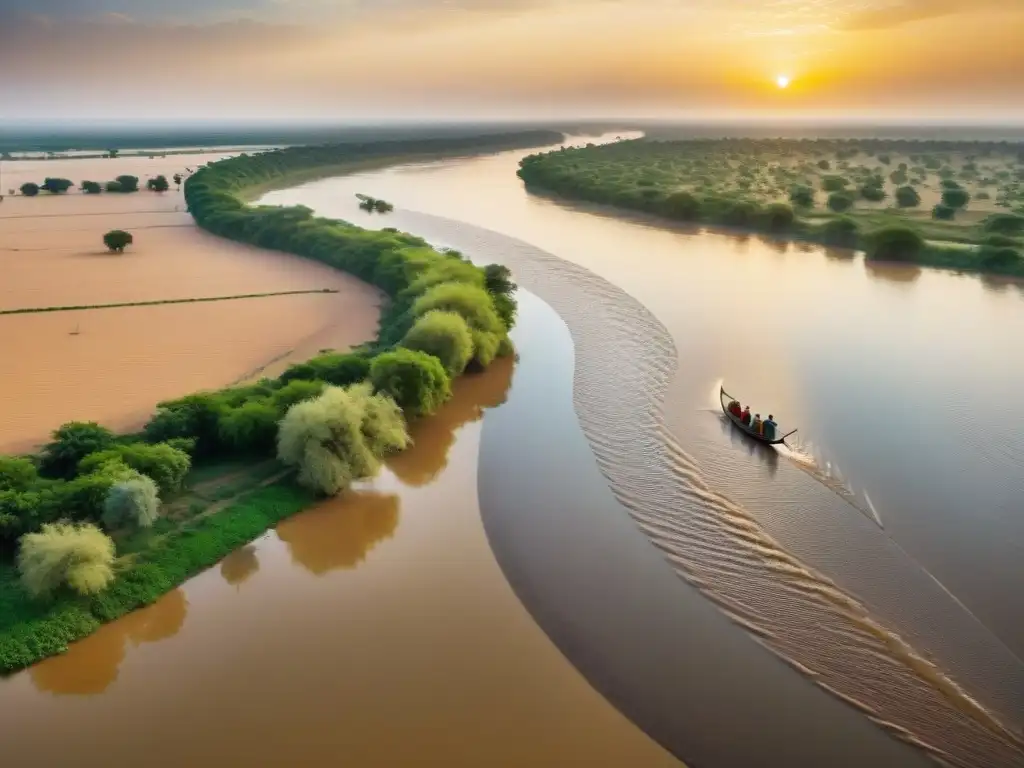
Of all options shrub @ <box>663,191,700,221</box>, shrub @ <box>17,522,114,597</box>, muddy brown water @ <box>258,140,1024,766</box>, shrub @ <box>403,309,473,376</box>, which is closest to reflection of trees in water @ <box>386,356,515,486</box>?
shrub @ <box>403,309,473,376</box>

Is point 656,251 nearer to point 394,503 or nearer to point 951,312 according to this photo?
point 951,312

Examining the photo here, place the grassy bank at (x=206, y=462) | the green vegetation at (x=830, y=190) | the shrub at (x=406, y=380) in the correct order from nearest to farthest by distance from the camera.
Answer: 1. the grassy bank at (x=206, y=462)
2. the shrub at (x=406, y=380)
3. the green vegetation at (x=830, y=190)

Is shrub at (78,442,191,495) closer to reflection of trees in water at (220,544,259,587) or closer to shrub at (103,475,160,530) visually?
shrub at (103,475,160,530)

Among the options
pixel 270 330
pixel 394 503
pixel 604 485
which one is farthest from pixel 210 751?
pixel 270 330

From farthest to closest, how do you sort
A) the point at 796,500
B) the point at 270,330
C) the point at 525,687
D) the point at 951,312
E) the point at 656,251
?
the point at 656,251 → the point at 951,312 → the point at 270,330 → the point at 796,500 → the point at 525,687

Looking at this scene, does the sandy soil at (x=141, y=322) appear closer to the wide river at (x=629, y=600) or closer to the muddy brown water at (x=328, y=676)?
the wide river at (x=629, y=600)

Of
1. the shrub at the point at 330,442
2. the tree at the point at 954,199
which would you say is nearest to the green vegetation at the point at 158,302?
the shrub at the point at 330,442

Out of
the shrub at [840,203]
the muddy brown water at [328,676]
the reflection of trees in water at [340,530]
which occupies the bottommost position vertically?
the muddy brown water at [328,676]
